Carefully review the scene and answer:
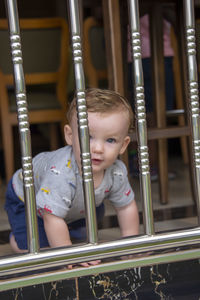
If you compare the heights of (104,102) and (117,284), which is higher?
(104,102)

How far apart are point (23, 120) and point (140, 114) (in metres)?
0.31

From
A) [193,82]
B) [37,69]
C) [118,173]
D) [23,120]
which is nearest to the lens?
[23,120]

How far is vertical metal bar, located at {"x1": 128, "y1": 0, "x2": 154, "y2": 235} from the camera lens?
1.28 meters

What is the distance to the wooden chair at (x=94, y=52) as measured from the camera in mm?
3400

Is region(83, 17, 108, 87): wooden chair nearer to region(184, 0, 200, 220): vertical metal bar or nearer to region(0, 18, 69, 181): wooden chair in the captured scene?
region(0, 18, 69, 181): wooden chair

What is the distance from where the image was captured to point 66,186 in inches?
61.1

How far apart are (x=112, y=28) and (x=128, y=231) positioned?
85 cm

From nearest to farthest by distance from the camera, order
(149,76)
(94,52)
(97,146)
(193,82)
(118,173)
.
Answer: (193,82) < (97,146) < (118,173) < (149,76) < (94,52)

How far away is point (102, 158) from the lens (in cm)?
154

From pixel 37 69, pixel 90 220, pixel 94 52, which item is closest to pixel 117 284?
pixel 90 220

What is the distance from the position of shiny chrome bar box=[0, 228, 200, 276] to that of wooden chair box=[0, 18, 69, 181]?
5.98 feet

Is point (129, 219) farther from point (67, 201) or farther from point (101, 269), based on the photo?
point (101, 269)

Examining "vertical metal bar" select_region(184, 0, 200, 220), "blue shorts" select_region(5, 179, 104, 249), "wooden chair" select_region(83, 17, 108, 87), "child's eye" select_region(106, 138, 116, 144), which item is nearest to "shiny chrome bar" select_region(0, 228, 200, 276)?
"vertical metal bar" select_region(184, 0, 200, 220)

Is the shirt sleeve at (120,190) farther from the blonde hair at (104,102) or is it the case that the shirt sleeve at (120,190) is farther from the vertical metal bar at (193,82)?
the vertical metal bar at (193,82)
